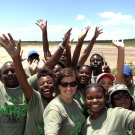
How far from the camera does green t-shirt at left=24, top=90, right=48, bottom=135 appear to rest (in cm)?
315

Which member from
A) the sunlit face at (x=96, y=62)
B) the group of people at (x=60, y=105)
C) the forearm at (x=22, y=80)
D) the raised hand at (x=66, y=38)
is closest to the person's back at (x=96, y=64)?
the sunlit face at (x=96, y=62)

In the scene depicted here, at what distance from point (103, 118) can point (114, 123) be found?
16cm

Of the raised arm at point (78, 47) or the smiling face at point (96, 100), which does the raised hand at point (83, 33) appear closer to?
the raised arm at point (78, 47)

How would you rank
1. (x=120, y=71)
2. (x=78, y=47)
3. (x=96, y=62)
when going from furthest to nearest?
(x=96, y=62), (x=78, y=47), (x=120, y=71)

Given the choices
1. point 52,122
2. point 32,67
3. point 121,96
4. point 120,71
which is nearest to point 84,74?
point 120,71

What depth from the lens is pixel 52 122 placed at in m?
2.62

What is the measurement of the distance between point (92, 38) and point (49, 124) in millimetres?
3759

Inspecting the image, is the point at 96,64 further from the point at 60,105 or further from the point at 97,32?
the point at 60,105

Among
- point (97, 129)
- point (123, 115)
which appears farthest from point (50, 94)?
point (123, 115)

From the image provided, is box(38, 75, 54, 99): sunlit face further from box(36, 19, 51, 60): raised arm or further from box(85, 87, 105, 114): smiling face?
box(36, 19, 51, 60): raised arm

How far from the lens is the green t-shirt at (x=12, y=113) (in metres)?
3.36

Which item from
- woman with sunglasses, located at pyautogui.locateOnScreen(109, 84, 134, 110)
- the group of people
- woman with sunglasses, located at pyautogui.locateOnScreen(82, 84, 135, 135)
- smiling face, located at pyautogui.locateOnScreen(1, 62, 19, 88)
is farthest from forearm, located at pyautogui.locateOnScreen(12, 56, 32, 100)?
woman with sunglasses, located at pyautogui.locateOnScreen(109, 84, 134, 110)

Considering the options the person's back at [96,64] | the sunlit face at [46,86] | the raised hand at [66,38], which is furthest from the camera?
the person's back at [96,64]

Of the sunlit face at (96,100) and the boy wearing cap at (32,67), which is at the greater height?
the boy wearing cap at (32,67)
